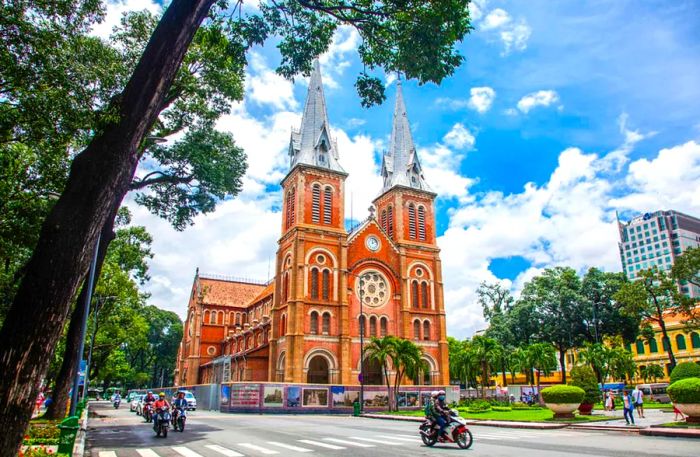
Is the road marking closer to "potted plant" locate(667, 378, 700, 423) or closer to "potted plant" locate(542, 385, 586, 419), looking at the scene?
"potted plant" locate(667, 378, 700, 423)

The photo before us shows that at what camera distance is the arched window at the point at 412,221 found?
49.7 m

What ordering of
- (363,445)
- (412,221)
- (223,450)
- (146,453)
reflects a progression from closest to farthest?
1. (146,453)
2. (223,450)
3. (363,445)
4. (412,221)

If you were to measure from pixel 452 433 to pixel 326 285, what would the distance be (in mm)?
30836

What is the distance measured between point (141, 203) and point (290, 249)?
23431 mm

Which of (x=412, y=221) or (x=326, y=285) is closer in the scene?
(x=326, y=285)

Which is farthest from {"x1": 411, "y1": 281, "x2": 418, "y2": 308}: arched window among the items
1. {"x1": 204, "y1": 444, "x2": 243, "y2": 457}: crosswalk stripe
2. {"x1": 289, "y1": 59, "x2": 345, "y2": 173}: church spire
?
{"x1": 204, "y1": 444, "x2": 243, "y2": 457}: crosswalk stripe

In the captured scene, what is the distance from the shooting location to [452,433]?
12703mm

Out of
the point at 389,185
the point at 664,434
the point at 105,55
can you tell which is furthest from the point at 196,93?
the point at 389,185

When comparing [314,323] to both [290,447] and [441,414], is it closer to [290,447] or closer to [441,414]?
[290,447]

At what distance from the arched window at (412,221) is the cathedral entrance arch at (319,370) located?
607 inches

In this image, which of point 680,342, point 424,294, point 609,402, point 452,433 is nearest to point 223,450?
point 452,433

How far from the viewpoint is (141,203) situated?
2125cm

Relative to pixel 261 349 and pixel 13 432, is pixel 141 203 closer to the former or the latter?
pixel 13 432

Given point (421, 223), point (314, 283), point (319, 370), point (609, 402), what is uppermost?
point (421, 223)
